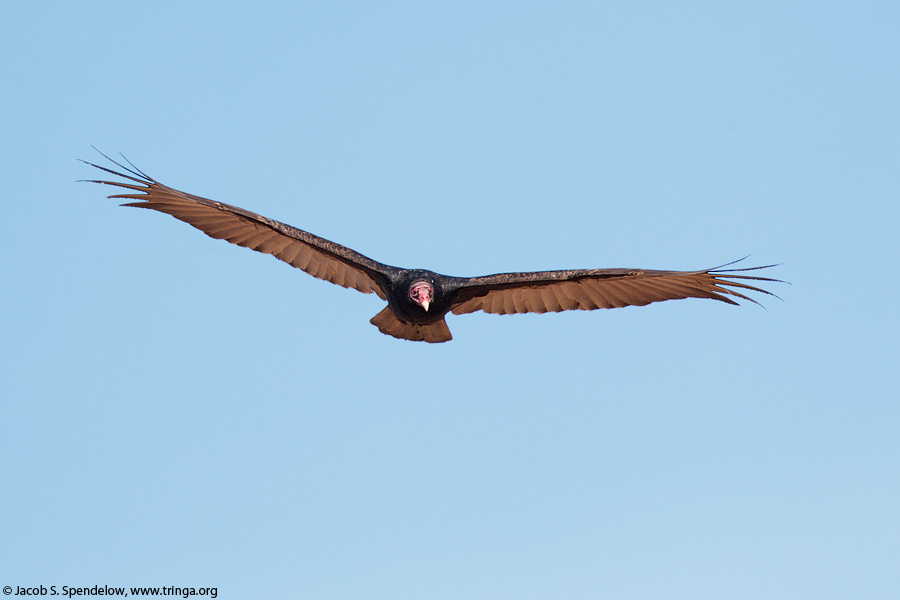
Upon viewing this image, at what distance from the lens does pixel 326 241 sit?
1112cm

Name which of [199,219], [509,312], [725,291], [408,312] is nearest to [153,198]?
[199,219]

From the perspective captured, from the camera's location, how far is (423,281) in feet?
36.1

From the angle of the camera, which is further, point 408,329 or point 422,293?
point 408,329

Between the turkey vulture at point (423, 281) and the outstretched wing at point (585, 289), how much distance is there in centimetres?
1

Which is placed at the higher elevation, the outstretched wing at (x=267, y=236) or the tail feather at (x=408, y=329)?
the outstretched wing at (x=267, y=236)

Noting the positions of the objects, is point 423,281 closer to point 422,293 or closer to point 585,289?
point 422,293

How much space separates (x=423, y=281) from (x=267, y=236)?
6.31 ft

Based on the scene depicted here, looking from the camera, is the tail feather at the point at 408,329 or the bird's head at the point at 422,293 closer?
the bird's head at the point at 422,293

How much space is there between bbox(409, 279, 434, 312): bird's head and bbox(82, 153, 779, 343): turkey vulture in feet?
0.04

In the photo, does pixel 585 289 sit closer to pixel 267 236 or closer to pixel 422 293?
pixel 422 293

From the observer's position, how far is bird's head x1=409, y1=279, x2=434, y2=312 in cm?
1088

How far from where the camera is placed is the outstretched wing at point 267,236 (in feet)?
35.2

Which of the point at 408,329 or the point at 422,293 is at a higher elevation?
the point at 408,329

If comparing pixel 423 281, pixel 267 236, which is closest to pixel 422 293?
pixel 423 281
